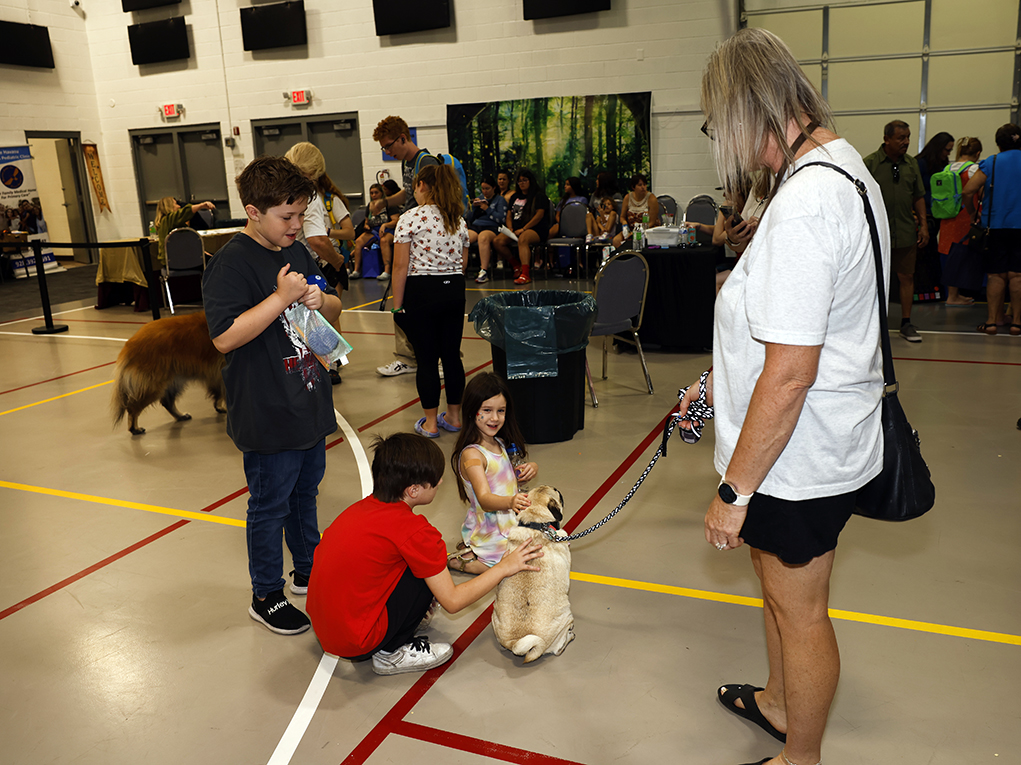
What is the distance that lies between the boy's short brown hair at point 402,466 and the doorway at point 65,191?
50.5ft

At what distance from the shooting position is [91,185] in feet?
49.3

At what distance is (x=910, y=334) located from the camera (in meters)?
6.36

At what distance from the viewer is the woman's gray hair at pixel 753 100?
4.58 feet

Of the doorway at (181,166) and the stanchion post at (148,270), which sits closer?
the stanchion post at (148,270)

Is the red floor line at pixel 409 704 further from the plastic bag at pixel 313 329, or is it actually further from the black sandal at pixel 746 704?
the plastic bag at pixel 313 329

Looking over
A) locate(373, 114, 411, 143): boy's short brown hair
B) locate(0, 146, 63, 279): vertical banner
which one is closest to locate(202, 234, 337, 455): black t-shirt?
locate(373, 114, 411, 143): boy's short brown hair

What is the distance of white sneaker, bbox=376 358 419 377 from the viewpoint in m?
6.00

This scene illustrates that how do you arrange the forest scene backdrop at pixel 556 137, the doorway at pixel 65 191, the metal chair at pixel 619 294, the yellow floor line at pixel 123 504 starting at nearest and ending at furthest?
the yellow floor line at pixel 123 504 < the metal chair at pixel 619 294 < the forest scene backdrop at pixel 556 137 < the doorway at pixel 65 191

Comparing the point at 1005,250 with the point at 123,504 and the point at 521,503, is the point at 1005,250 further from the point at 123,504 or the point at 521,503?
the point at 123,504

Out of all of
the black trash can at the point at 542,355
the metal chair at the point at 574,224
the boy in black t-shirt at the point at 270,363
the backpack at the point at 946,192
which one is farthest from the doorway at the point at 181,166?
the boy in black t-shirt at the point at 270,363

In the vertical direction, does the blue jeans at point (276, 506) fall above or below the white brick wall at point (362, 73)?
below

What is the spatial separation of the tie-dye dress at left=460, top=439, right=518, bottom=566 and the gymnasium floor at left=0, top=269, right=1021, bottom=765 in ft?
0.94

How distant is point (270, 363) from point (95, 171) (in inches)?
589

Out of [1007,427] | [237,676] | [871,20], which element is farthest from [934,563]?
[871,20]
